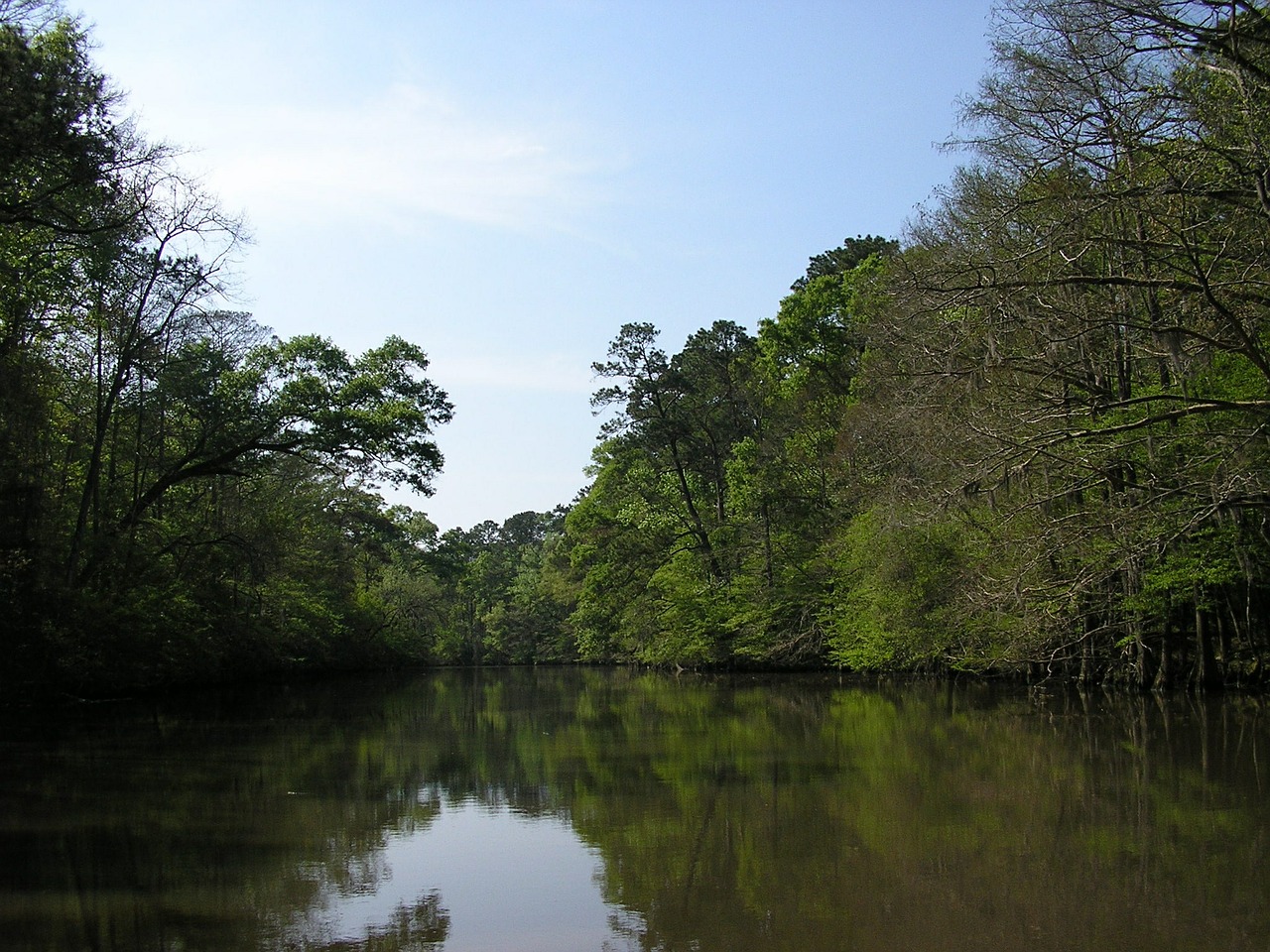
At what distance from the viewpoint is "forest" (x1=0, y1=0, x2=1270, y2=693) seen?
39.0 ft

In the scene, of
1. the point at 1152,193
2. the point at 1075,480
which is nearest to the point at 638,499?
the point at 1075,480

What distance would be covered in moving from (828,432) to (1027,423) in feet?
68.8

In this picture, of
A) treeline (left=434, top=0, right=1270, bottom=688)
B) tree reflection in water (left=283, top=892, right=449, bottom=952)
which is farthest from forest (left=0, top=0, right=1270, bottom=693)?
tree reflection in water (left=283, top=892, right=449, bottom=952)

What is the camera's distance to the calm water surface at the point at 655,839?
628 centimetres

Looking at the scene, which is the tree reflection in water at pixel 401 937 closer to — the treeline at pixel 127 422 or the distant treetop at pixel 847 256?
the treeline at pixel 127 422

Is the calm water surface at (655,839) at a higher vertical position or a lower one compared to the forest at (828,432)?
lower

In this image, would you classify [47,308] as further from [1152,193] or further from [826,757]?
[1152,193]

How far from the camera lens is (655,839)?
28.8 ft

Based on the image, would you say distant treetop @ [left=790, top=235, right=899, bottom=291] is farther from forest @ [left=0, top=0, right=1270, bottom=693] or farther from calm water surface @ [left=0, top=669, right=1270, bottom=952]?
calm water surface @ [left=0, top=669, right=1270, bottom=952]

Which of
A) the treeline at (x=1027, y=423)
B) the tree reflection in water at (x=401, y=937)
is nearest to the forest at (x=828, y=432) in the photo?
the treeline at (x=1027, y=423)

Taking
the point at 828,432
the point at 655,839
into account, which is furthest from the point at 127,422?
the point at 655,839

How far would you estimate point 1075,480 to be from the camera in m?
14.3

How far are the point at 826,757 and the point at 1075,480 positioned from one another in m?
4.73

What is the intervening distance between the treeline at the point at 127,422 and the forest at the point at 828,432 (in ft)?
0.32
